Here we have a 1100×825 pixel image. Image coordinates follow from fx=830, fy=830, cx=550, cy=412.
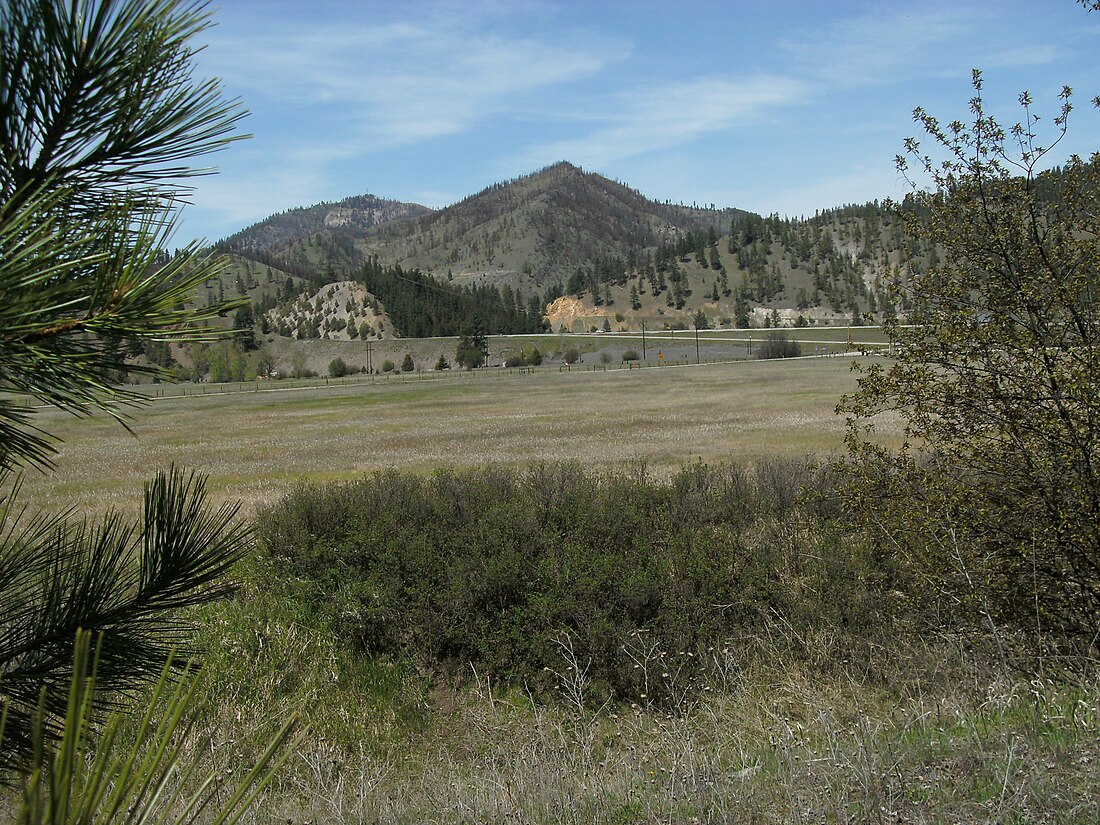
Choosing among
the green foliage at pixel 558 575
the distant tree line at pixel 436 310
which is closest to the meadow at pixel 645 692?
the green foliage at pixel 558 575

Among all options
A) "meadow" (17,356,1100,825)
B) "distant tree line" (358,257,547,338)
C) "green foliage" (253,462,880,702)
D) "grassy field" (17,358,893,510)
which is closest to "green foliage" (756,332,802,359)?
"grassy field" (17,358,893,510)

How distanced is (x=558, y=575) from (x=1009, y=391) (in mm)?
5596

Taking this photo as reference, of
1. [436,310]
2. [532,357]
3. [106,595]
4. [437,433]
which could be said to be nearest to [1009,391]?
[106,595]

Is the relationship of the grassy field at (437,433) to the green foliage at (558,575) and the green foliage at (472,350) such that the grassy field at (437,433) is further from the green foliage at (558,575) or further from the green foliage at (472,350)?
the green foliage at (472,350)

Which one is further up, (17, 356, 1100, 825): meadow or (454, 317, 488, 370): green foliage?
(454, 317, 488, 370): green foliage

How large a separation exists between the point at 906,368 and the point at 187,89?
7838mm

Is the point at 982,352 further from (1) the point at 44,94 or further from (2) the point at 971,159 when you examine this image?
(1) the point at 44,94

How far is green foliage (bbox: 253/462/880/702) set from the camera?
984 centimetres

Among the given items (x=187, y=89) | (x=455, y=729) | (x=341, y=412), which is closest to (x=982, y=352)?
(x=455, y=729)

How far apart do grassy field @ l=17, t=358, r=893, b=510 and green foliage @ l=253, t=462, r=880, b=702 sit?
11.9ft

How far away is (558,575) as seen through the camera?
10711mm

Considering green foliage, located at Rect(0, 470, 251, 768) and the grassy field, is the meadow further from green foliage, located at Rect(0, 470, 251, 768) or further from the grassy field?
the grassy field

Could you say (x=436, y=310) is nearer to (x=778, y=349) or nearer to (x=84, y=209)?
(x=778, y=349)

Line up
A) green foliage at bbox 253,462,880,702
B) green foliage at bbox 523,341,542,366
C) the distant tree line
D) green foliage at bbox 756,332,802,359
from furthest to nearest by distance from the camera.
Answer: the distant tree line, green foliage at bbox 523,341,542,366, green foliage at bbox 756,332,802,359, green foliage at bbox 253,462,880,702
